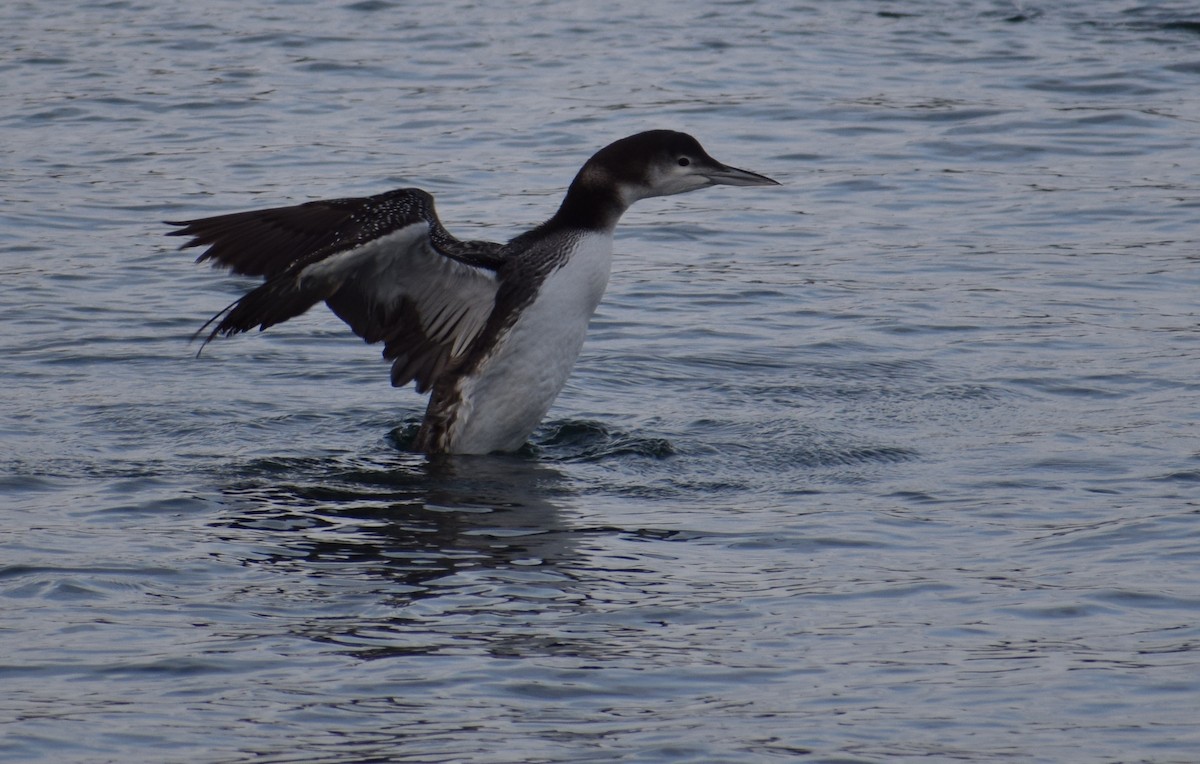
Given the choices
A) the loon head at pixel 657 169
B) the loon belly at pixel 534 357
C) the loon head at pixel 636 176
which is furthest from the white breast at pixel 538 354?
the loon head at pixel 657 169

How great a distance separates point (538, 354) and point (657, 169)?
89 centimetres

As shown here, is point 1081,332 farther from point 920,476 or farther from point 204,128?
point 204,128

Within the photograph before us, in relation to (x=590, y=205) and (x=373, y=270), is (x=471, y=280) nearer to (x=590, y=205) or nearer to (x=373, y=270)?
(x=373, y=270)

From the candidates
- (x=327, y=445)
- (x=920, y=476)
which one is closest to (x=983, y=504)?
(x=920, y=476)

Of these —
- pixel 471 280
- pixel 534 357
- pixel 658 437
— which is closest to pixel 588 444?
pixel 658 437

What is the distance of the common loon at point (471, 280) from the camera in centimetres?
645

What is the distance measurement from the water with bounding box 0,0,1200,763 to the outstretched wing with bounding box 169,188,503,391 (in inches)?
19.5

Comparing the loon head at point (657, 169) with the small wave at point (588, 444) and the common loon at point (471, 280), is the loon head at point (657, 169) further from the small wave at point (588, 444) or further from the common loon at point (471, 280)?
the small wave at point (588, 444)

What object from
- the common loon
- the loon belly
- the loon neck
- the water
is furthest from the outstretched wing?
the water

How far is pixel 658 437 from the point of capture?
7184 millimetres

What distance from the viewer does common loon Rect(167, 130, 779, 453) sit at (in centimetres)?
645

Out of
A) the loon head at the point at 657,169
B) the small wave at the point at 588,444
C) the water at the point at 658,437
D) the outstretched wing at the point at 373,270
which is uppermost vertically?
the loon head at the point at 657,169

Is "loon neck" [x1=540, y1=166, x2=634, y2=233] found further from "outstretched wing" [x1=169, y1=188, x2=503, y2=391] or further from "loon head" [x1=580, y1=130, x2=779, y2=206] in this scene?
"outstretched wing" [x1=169, y1=188, x2=503, y2=391]

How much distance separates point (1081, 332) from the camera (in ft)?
27.9
